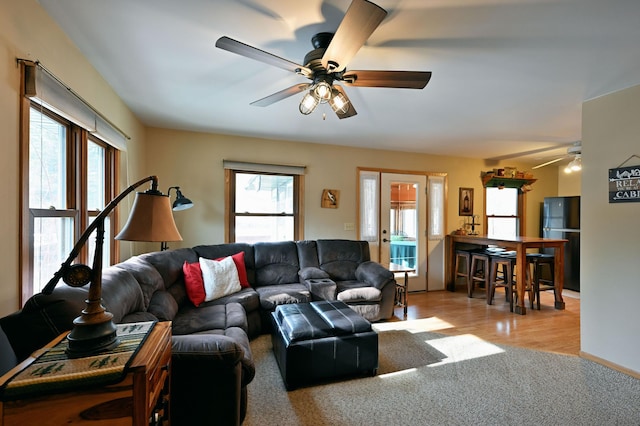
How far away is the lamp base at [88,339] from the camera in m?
1.08

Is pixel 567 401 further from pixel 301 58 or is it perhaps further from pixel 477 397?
pixel 301 58

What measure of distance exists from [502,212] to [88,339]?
658 centimetres

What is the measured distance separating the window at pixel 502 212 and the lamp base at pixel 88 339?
6155mm

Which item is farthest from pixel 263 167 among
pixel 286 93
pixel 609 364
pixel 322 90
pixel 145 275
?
pixel 609 364

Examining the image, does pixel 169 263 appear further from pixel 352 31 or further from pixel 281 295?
pixel 352 31

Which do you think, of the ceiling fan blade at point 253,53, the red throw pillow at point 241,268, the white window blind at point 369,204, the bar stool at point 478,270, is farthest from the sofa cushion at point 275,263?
the bar stool at point 478,270

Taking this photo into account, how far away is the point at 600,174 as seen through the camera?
270 cm

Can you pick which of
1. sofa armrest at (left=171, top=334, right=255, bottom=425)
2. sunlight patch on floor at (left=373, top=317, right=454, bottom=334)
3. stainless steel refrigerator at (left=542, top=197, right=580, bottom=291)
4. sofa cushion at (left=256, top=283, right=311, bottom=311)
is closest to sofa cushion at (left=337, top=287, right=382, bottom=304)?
sunlight patch on floor at (left=373, top=317, right=454, bottom=334)

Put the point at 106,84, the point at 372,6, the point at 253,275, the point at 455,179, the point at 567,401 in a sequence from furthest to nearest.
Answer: the point at 455,179
the point at 253,275
the point at 106,84
the point at 567,401
the point at 372,6

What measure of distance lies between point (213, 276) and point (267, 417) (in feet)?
5.15

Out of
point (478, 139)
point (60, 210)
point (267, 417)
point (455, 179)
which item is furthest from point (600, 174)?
point (60, 210)

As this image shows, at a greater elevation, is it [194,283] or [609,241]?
[609,241]

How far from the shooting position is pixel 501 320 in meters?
3.71

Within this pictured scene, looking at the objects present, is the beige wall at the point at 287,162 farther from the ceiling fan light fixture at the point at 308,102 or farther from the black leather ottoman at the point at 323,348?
the ceiling fan light fixture at the point at 308,102
